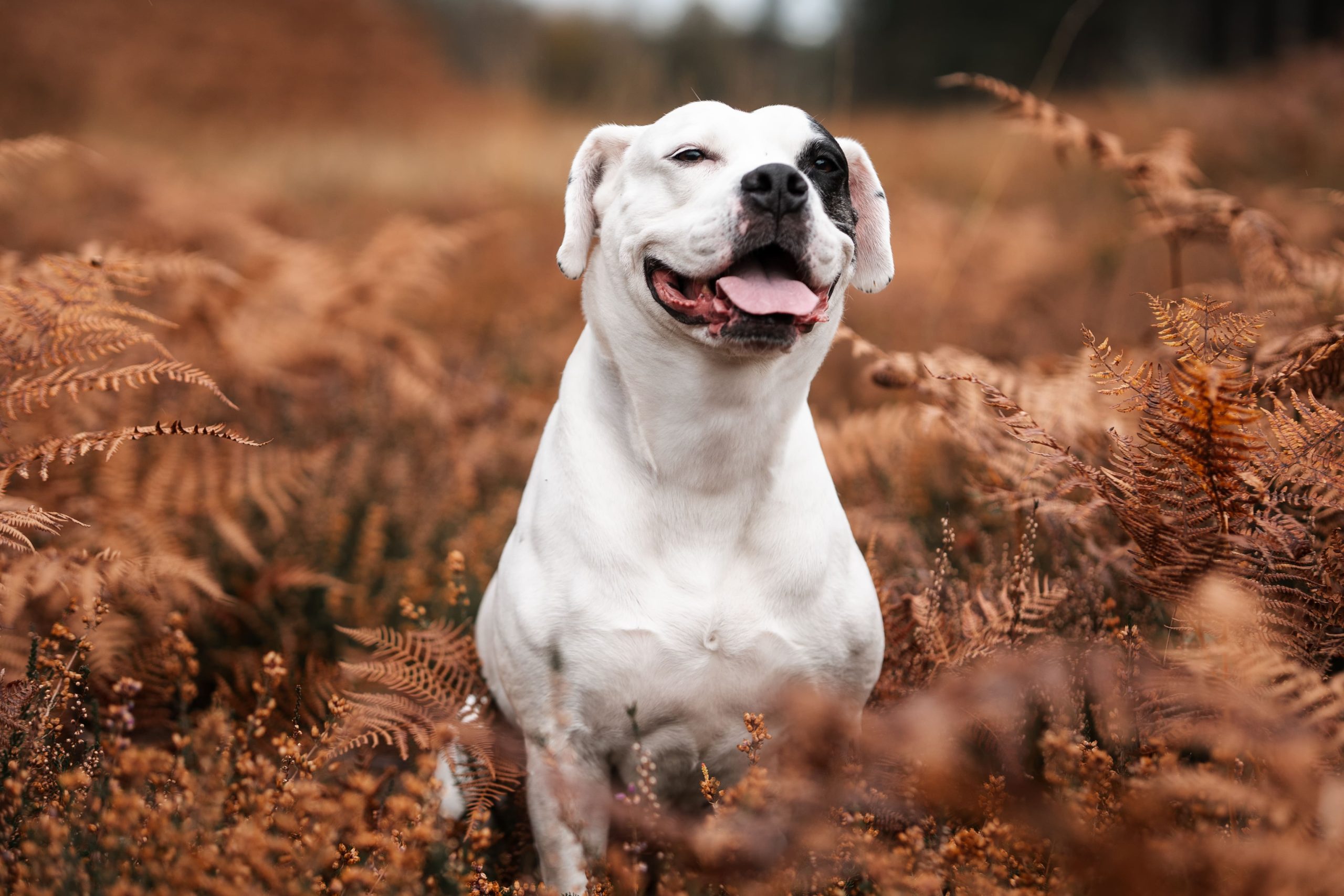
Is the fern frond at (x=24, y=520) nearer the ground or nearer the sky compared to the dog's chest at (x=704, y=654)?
nearer the sky

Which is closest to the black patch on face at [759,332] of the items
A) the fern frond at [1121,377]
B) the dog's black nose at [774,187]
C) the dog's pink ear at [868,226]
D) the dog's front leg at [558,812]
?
the dog's black nose at [774,187]

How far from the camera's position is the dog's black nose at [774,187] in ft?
7.12

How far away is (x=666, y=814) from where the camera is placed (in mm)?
2381

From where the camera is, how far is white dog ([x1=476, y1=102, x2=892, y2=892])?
221 centimetres

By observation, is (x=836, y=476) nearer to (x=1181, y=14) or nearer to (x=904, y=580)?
(x=904, y=580)

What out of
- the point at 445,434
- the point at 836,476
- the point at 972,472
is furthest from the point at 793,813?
the point at 445,434

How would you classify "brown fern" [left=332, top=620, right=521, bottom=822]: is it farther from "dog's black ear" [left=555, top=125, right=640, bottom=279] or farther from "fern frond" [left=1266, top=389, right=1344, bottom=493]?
"fern frond" [left=1266, top=389, right=1344, bottom=493]

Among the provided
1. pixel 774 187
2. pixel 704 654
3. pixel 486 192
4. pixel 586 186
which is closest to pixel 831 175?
pixel 774 187

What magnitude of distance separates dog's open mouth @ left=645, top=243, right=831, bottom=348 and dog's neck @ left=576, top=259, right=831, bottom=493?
0.25 ft

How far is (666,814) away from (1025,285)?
5636 millimetres

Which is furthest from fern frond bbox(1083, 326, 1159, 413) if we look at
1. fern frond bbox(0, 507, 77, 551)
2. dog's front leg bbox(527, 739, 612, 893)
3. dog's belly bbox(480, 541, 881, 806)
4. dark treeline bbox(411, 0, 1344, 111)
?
dark treeline bbox(411, 0, 1344, 111)

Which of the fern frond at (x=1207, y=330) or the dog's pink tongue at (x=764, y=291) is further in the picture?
the dog's pink tongue at (x=764, y=291)

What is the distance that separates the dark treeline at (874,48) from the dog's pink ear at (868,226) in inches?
87.1

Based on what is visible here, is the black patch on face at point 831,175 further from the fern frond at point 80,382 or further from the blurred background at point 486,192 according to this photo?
the fern frond at point 80,382
